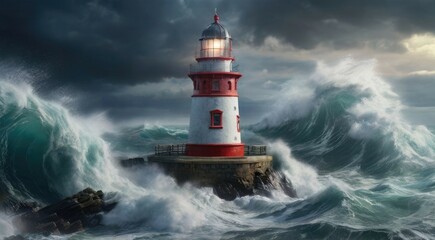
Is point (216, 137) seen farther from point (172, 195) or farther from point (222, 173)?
point (172, 195)

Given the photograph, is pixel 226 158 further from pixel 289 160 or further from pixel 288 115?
pixel 288 115

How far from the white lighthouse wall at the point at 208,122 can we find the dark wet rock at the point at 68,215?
4.84m

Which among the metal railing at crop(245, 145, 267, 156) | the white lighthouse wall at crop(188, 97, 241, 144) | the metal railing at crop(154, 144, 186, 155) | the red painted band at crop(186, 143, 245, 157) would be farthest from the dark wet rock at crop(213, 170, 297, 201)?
the metal railing at crop(154, 144, 186, 155)

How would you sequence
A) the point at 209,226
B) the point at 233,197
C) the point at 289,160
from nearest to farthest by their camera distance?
1. the point at 209,226
2. the point at 233,197
3. the point at 289,160

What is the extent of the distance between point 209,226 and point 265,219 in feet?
5.07

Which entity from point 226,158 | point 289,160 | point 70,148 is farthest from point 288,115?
point 70,148

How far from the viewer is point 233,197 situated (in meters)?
16.5

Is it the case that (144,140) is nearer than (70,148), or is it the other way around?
(70,148)

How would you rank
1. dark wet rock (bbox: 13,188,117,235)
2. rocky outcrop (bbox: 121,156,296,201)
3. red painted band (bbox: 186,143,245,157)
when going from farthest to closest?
red painted band (bbox: 186,143,245,157), rocky outcrop (bbox: 121,156,296,201), dark wet rock (bbox: 13,188,117,235)

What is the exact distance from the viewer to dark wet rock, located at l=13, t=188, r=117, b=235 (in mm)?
11508

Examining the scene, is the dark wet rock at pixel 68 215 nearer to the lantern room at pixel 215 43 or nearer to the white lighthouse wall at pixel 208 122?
the white lighthouse wall at pixel 208 122

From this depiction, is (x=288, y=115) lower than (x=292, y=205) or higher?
higher

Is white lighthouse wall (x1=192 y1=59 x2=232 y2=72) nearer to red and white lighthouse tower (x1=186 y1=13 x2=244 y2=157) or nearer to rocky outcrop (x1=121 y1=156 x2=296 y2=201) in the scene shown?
red and white lighthouse tower (x1=186 y1=13 x2=244 y2=157)

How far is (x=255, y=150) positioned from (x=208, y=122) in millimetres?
2316
